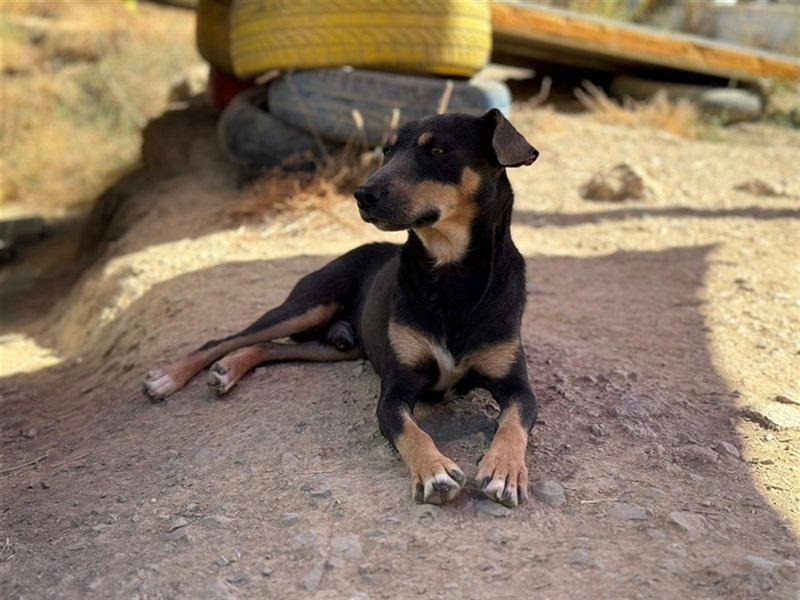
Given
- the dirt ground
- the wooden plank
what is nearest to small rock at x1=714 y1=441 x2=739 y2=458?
the dirt ground

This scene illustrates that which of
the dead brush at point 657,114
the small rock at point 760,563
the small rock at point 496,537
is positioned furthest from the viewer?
the dead brush at point 657,114

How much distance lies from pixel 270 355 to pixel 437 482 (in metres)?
1.93

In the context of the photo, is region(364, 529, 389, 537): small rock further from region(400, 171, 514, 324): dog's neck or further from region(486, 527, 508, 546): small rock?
region(400, 171, 514, 324): dog's neck

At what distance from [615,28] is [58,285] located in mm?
6667

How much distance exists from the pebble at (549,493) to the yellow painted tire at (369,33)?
16.2ft

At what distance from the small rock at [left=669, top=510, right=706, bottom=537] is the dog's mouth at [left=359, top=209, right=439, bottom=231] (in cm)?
146

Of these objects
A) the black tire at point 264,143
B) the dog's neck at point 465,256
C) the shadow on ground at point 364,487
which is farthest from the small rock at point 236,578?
the black tire at point 264,143

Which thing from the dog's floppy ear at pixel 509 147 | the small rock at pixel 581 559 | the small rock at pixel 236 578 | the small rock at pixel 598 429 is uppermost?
the dog's floppy ear at pixel 509 147

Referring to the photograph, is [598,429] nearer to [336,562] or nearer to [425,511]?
[425,511]

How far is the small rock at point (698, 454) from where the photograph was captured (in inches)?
161

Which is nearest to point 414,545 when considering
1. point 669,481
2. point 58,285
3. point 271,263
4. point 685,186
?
point 669,481

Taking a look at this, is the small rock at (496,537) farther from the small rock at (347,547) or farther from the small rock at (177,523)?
the small rock at (177,523)

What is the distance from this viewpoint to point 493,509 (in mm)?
3531

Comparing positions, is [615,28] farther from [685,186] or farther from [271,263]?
[271,263]
